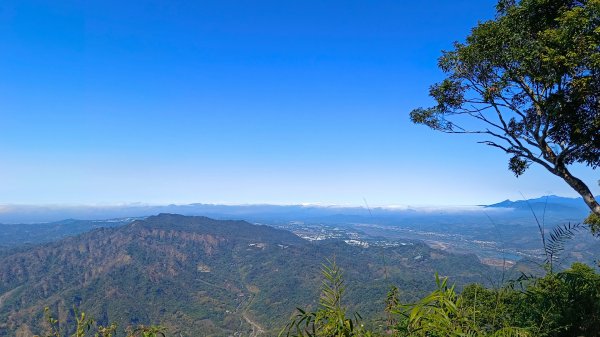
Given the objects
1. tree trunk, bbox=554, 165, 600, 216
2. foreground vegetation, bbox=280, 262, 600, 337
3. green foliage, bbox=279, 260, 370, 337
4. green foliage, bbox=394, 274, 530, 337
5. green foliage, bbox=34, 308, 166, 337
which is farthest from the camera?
tree trunk, bbox=554, 165, 600, 216

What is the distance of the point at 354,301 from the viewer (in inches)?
7042

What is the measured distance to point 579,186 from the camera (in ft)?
25.8

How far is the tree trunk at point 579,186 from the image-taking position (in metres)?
7.44

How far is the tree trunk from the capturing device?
7445 mm

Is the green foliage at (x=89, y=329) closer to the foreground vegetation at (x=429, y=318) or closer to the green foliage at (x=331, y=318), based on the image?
the foreground vegetation at (x=429, y=318)

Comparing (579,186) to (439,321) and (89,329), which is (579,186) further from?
(89,329)

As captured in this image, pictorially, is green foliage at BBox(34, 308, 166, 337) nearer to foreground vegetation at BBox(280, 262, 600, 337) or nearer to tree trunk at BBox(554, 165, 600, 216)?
foreground vegetation at BBox(280, 262, 600, 337)

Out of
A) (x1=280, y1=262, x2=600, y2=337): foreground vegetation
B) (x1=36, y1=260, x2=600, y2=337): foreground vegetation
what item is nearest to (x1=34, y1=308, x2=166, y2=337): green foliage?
(x1=36, y1=260, x2=600, y2=337): foreground vegetation

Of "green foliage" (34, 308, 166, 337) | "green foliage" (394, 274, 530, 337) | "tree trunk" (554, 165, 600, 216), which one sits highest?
"tree trunk" (554, 165, 600, 216)

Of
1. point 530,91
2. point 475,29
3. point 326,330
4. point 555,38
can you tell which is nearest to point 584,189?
point 530,91

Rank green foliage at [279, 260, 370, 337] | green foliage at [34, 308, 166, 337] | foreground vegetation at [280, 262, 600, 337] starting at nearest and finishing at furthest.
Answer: foreground vegetation at [280, 262, 600, 337]
green foliage at [279, 260, 370, 337]
green foliage at [34, 308, 166, 337]

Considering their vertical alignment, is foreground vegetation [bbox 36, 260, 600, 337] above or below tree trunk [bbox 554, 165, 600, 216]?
below

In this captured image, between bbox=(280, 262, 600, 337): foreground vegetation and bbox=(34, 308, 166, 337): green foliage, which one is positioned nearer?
bbox=(280, 262, 600, 337): foreground vegetation

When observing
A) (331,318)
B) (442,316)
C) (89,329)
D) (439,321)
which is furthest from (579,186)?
(89,329)
